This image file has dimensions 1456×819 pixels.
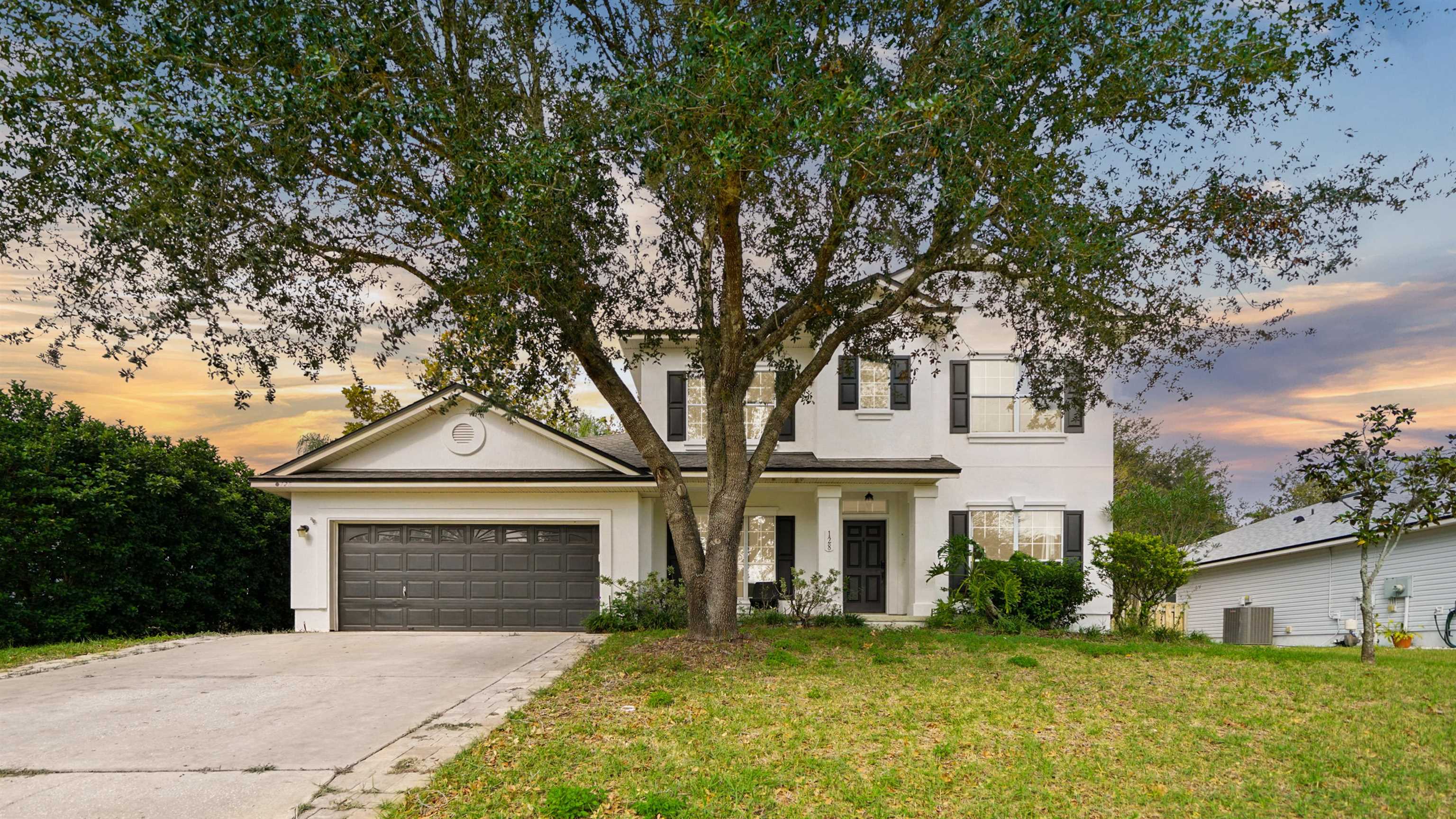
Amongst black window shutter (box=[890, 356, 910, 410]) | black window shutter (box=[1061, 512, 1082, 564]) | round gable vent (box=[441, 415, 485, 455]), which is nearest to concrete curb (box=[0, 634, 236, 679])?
round gable vent (box=[441, 415, 485, 455])

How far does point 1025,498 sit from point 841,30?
11.1m

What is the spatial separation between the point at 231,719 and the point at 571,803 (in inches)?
192

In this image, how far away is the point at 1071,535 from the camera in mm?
17688

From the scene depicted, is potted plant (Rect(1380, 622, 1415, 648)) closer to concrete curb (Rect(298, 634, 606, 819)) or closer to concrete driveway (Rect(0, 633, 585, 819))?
concrete driveway (Rect(0, 633, 585, 819))

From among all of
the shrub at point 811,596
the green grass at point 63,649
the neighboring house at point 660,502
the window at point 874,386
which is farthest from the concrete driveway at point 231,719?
the window at point 874,386

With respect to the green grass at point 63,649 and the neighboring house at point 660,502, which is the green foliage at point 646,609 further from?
the green grass at point 63,649

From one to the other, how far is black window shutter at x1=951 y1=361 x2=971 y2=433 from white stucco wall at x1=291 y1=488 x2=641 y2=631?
716cm

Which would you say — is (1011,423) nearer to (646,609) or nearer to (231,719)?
(646,609)

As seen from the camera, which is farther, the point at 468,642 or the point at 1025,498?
the point at 1025,498

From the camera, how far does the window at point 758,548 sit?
60.0ft

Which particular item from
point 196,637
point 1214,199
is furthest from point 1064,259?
point 196,637

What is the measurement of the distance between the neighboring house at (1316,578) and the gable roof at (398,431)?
14636 millimetres

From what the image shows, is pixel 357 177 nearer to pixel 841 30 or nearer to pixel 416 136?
pixel 416 136

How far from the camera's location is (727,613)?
1181cm
